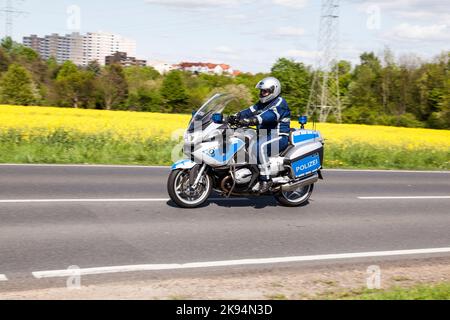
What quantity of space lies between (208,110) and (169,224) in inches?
74.2

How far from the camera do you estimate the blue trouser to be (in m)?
9.48

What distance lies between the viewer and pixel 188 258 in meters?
6.89

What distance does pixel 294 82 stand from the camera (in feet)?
172

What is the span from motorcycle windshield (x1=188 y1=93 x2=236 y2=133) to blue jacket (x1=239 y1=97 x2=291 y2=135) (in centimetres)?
31

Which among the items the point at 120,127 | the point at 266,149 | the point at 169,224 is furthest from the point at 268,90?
the point at 120,127

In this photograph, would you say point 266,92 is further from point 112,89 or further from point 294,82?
point 112,89

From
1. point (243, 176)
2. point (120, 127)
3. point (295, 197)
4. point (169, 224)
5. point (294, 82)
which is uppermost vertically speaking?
point (294, 82)

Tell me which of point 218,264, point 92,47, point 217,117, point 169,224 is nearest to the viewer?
point 218,264

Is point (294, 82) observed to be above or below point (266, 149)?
above

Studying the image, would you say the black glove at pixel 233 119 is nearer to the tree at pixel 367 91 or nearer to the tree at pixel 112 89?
the tree at pixel 112 89

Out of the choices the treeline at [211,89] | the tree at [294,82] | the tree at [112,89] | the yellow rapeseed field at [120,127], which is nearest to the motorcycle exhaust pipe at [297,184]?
the yellow rapeseed field at [120,127]

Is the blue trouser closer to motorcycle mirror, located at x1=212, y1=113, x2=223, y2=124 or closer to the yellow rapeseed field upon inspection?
motorcycle mirror, located at x1=212, y1=113, x2=223, y2=124

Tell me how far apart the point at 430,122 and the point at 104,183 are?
56.1 meters
